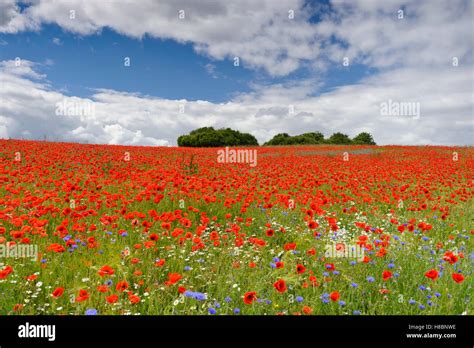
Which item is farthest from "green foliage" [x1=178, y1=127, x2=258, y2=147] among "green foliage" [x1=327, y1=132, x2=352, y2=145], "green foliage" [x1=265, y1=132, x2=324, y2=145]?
"green foliage" [x1=327, y1=132, x2=352, y2=145]

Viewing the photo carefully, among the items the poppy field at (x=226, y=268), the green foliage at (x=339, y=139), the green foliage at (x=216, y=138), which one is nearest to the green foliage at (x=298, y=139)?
the green foliage at (x=339, y=139)

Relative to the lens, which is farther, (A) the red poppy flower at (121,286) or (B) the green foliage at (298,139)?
(B) the green foliage at (298,139)

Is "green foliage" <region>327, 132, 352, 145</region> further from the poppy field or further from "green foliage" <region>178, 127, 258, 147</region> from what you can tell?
the poppy field

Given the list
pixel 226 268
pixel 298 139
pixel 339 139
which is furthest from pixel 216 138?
pixel 226 268

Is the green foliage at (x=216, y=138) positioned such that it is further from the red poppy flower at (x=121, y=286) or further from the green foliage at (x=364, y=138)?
the red poppy flower at (x=121, y=286)

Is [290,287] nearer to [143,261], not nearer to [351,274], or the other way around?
[351,274]

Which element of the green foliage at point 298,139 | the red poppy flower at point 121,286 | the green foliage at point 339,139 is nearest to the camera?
the red poppy flower at point 121,286

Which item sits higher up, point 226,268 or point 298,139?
point 298,139

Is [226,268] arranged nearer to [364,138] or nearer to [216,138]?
[216,138]

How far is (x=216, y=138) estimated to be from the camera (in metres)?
53.1

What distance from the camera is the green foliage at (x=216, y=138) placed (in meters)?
52.4

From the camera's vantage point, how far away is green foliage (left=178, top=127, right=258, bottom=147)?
172 feet
